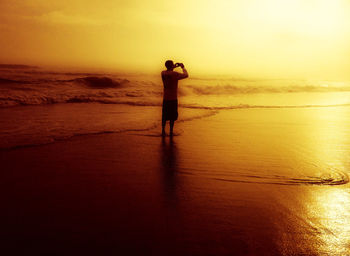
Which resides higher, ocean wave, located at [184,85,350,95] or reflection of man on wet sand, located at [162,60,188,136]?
reflection of man on wet sand, located at [162,60,188,136]

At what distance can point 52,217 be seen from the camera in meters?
3.18

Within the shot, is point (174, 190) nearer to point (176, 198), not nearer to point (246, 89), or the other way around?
point (176, 198)

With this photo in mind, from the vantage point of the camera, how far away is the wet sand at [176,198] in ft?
9.03

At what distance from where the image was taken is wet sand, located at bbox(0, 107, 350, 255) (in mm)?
2752

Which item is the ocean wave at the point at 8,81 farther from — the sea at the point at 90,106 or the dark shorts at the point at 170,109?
the dark shorts at the point at 170,109

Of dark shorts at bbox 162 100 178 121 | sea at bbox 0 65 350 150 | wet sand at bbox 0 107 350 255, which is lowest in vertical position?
wet sand at bbox 0 107 350 255

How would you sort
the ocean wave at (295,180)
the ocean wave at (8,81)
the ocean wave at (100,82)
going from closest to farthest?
the ocean wave at (295,180), the ocean wave at (8,81), the ocean wave at (100,82)

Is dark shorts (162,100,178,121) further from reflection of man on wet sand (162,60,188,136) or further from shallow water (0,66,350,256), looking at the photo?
shallow water (0,66,350,256)

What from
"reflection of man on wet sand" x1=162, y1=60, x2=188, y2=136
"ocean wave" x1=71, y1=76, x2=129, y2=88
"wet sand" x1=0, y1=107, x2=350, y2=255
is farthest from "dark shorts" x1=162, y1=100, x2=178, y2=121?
"ocean wave" x1=71, y1=76, x2=129, y2=88

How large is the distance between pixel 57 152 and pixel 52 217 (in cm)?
276

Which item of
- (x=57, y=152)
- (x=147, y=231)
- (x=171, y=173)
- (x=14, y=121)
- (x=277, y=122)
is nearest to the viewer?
(x=147, y=231)

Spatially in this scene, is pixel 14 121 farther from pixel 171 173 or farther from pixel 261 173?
pixel 261 173

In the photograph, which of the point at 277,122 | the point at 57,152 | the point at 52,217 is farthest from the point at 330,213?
the point at 277,122

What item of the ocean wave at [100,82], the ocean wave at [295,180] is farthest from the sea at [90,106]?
the ocean wave at [295,180]
